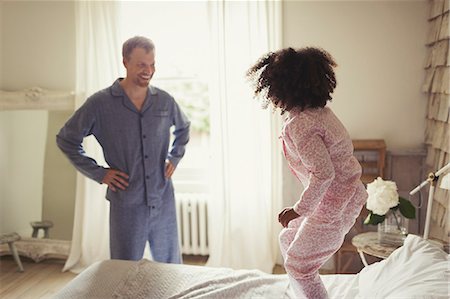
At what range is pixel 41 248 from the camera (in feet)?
10.1

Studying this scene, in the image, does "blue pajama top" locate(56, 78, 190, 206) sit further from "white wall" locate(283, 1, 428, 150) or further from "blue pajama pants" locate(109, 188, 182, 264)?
"white wall" locate(283, 1, 428, 150)

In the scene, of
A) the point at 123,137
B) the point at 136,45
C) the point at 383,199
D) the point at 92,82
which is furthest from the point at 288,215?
the point at 92,82

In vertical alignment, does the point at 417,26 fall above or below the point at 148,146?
above

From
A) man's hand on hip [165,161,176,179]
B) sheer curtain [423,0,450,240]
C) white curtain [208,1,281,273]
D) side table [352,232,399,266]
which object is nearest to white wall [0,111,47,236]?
white curtain [208,1,281,273]

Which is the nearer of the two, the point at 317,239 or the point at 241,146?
the point at 317,239

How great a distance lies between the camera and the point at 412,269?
1.34 meters

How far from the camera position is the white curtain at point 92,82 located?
282 cm

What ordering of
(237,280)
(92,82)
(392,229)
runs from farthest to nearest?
(92,82) < (392,229) < (237,280)

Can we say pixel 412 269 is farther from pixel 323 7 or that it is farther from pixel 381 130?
pixel 323 7

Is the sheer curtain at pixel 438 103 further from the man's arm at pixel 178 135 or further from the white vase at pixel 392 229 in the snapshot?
the man's arm at pixel 178 135

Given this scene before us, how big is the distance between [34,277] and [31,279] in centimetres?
4

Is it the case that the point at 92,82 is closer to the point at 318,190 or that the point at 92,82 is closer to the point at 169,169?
the point at 169,169

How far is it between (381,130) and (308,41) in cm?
75

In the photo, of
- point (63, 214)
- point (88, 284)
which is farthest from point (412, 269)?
point (63, 214)
